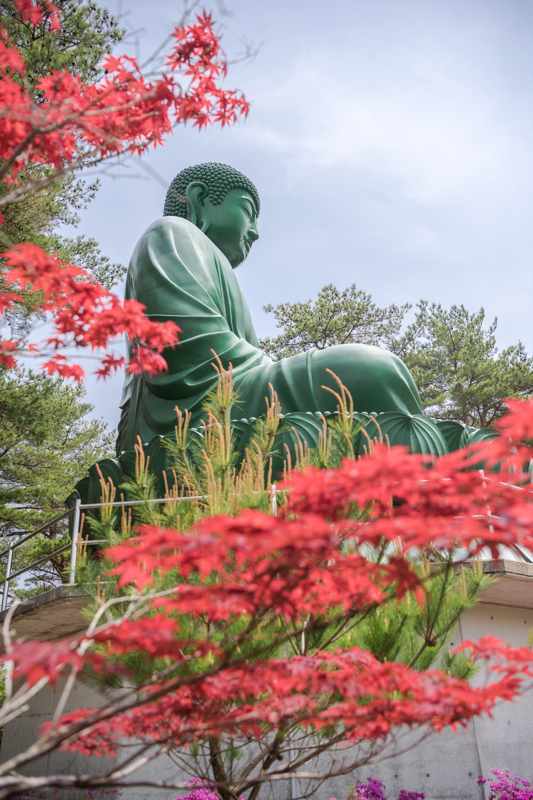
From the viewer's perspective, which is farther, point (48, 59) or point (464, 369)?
point (464, 369)

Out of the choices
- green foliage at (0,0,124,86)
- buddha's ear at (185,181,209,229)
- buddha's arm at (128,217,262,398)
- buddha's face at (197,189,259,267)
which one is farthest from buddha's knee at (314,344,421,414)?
green foliage at (0,0,124,86)

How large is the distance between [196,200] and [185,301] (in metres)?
2.16

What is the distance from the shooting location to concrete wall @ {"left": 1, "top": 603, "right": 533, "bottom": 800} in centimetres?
427

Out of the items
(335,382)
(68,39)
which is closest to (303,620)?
(335,382)

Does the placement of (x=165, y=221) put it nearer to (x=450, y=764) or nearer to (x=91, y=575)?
(x=91, y=575)

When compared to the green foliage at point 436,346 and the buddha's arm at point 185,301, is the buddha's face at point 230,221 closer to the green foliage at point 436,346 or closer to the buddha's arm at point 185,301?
the buddha's arm at point 185,301

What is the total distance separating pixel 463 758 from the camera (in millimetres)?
4289

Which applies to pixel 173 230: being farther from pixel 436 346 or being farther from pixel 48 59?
pixel 436 346

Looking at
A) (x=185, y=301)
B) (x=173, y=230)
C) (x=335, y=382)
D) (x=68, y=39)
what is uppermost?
(x=68, y=39)

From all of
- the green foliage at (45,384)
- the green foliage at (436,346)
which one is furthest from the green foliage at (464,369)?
the green foliage at (45,384)

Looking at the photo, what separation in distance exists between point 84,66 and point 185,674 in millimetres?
7745

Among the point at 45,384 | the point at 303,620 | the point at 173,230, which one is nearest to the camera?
the point at 303,620

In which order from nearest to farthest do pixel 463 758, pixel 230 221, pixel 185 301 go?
1. pixel 463 758
2. pixel 185 301
3. pixel 230 221

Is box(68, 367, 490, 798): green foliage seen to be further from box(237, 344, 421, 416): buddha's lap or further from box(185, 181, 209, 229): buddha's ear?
box(185, 181, 209, 229): buddha's ear
